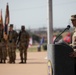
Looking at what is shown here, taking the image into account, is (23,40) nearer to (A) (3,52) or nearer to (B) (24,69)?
(A) (3,52)

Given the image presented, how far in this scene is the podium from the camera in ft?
18.7

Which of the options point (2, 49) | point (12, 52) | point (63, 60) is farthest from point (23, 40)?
point (63, 60)

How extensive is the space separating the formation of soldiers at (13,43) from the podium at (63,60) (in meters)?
11.1

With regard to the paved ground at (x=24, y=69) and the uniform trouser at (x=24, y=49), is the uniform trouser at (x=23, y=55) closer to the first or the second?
the uniform trouser at (x=24, y=49)

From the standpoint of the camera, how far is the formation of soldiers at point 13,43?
17.3 m

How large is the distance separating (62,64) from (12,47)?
12.4 meters

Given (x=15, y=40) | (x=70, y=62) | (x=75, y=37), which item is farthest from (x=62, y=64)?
(x=15, y=40)

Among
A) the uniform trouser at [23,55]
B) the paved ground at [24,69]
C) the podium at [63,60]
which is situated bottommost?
the paved ground at [24,69]

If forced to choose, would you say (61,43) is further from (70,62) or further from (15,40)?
(15,40)

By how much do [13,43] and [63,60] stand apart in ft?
40.3

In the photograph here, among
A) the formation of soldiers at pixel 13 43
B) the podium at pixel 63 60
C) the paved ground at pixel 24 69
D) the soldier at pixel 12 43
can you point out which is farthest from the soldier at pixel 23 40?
the podium at pixel 63 60

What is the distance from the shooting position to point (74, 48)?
5.93m

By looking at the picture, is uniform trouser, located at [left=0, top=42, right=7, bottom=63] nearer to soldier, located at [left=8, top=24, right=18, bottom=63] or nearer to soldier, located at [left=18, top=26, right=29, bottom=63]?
soldier, located at [left=8, top=24, right=18, bottom=63]

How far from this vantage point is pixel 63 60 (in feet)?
18.7
